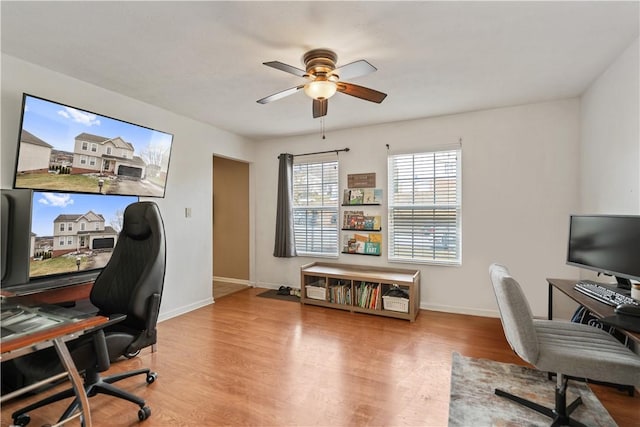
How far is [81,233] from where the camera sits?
269 centimetres

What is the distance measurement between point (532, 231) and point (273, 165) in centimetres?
364

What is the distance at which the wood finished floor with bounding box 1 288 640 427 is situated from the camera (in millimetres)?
1879

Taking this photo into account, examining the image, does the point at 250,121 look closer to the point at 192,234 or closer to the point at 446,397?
the point at 192,234

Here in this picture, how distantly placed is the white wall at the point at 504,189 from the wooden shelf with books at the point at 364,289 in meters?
0.29

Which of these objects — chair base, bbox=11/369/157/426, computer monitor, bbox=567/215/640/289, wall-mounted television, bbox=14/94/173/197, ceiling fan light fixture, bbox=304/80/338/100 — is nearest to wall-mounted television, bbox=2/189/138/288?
wall-mounted television, bbox=14/94/173/197

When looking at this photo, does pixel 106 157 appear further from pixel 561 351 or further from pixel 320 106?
pixel 561 351

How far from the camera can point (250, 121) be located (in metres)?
3.98

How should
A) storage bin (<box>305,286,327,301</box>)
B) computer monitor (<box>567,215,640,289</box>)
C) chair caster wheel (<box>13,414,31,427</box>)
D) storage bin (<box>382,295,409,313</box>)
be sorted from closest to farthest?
chair caster wheel (<box>13,414,31,427</box>) < computer monitor (<box>567,215,640,289</box>) < storage bin (<box>382,295,409,313</box>) < storage bin (<box>305,286,327,301</box>)

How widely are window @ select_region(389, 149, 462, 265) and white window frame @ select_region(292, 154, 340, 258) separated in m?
0.85

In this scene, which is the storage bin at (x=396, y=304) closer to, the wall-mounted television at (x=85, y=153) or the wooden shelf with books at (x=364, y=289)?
the wooden shelf with books at (x=364, y=289)

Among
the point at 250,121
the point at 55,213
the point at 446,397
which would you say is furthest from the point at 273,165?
the point at 446,397

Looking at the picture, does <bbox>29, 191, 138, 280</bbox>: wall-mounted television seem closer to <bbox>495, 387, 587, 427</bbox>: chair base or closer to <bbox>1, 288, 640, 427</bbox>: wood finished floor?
<bbox>1, 288, 640, 427</bbox>: wood finished floor

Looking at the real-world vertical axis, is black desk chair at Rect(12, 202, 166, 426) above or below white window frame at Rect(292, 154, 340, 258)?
below

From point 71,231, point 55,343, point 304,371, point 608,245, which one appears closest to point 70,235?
point 71,231
